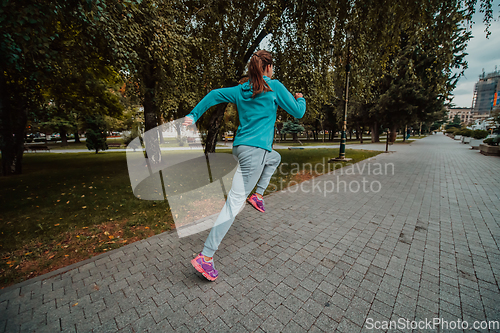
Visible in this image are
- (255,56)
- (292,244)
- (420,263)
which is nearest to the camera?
(255,56)

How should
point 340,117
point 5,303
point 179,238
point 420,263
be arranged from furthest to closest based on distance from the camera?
point 340,117 < point 179,238 < point 420,263 < point 5,303

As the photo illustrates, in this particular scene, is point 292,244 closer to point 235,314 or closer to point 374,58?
point 235,314

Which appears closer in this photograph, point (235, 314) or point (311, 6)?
point (235, 314)

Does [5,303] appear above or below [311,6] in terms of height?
below

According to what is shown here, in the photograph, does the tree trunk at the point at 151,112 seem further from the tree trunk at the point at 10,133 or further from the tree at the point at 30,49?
the tree trunk at the point at 10,133

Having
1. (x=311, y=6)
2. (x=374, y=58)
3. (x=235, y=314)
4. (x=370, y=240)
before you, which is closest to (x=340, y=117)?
(x=374, y=58)

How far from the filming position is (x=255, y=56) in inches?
86.7

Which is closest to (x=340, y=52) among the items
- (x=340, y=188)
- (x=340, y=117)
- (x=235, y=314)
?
(x=340, y=188)

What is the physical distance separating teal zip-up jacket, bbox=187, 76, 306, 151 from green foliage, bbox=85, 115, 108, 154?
1925 cm

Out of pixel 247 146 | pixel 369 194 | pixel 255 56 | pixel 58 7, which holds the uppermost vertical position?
pixel 58 7

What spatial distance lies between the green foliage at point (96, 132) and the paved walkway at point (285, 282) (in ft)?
60.5

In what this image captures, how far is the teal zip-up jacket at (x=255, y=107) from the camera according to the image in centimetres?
222

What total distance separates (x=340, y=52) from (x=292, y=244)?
808 cm

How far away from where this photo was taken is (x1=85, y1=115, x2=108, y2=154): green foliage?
680 inches
